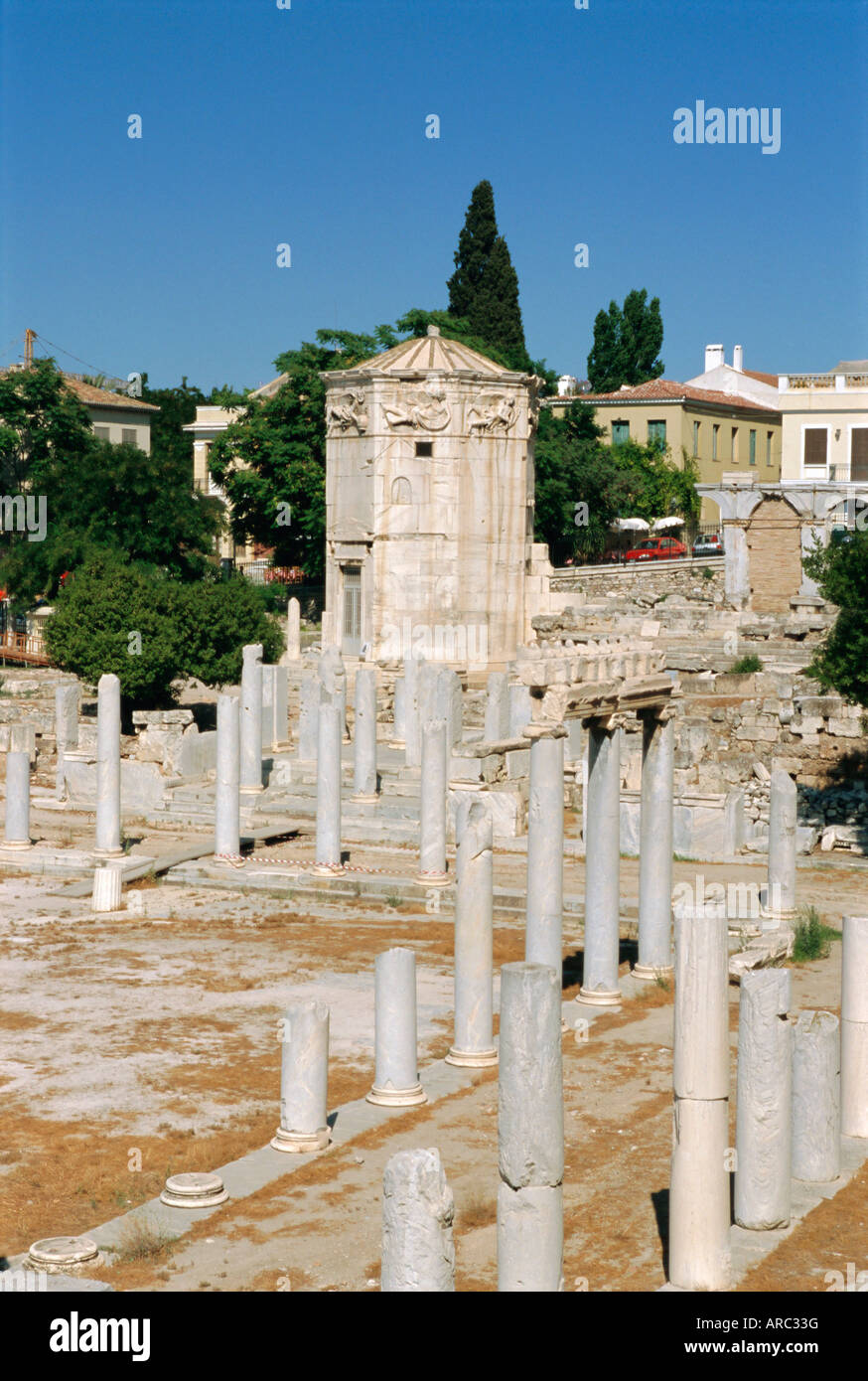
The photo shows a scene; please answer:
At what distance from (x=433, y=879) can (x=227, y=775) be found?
3446 mm

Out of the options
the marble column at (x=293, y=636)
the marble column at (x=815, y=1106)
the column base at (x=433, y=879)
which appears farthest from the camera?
the marble column at (x=293, y=636)

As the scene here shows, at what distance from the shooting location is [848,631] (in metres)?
25.3

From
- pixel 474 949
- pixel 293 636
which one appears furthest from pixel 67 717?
pixel 474 949

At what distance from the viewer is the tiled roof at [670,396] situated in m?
63.8

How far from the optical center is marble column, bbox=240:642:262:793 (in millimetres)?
30641

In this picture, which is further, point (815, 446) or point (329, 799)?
point (815, 446)

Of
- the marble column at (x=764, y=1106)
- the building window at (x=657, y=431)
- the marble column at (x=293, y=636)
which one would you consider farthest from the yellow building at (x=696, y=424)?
the marble column at (x=764, y=1106)

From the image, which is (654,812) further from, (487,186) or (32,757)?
(487,186)

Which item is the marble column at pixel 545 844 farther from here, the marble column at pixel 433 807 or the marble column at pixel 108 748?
the marble column at pixel 108 748

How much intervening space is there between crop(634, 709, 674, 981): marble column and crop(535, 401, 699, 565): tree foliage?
109ft

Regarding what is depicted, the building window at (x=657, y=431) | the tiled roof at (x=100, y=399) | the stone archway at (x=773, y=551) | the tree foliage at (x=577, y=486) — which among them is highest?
the tiled roof at (x=100, y=399)

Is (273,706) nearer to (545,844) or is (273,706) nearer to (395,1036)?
(545,844)

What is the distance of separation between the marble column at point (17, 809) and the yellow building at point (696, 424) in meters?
39.3

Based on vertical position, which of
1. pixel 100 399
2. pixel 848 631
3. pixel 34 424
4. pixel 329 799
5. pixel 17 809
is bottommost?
pixel 17 809
